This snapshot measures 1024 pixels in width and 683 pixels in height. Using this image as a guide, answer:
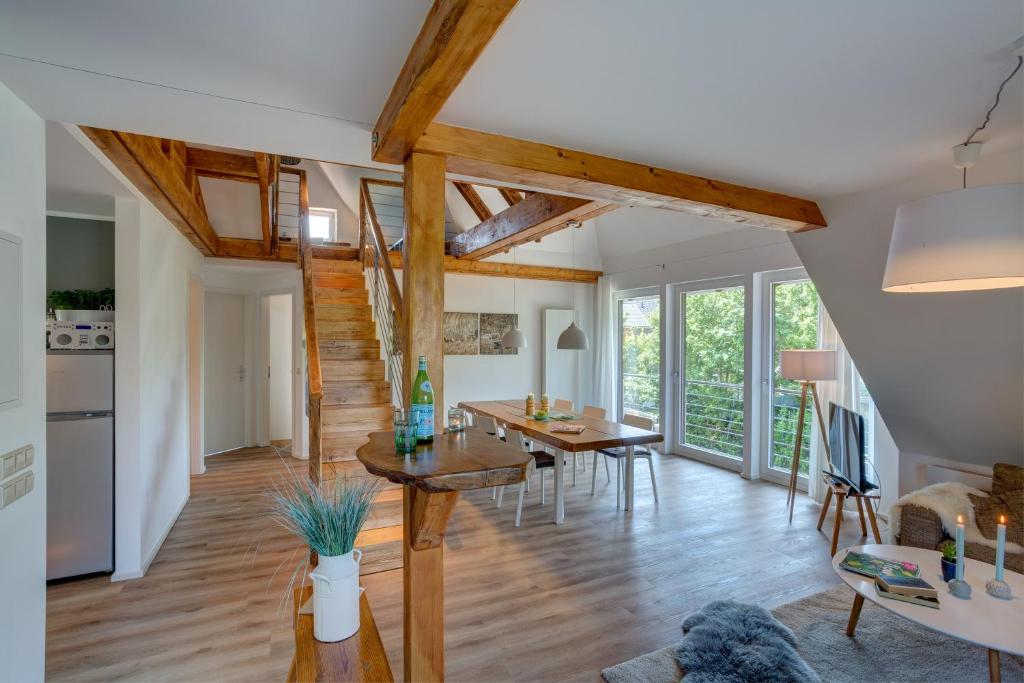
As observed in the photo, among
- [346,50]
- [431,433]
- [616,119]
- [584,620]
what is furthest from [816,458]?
[346,50]

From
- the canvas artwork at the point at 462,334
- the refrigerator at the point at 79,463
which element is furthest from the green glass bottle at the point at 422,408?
the canvas artwork at the point at 462,334

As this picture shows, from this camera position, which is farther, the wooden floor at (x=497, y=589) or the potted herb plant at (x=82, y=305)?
the potted herb plant at (x=82, y=305)

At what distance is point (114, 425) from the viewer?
313 cm

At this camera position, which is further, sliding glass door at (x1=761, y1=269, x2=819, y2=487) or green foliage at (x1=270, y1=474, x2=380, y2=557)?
sliding glass door at (x1=761, y1=269, x2=819, y2=487)

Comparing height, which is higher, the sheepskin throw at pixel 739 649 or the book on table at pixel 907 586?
the book on table at pixel 907 586

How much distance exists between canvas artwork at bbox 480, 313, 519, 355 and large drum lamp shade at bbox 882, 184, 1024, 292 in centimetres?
536

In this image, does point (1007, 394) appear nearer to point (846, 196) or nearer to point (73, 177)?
point (846, 196)

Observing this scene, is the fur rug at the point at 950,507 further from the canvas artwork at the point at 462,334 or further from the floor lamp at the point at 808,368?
the canvas artwork at the point at 462,334

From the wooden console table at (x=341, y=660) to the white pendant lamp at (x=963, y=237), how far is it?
2.09 m

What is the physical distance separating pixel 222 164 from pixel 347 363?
258 cm

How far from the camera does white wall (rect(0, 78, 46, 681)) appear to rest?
1754 mm

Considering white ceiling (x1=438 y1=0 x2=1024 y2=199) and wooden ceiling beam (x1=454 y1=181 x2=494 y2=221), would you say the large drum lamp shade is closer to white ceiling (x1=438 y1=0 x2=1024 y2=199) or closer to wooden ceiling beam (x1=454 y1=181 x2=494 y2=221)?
white ceiling (x1=438 y1=0 x2=1024 y2=199)

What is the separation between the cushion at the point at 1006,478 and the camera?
2.82m

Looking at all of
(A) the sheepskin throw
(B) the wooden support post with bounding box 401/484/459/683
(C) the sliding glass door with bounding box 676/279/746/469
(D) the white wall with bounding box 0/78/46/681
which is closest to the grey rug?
(A) the sheepskin throw
